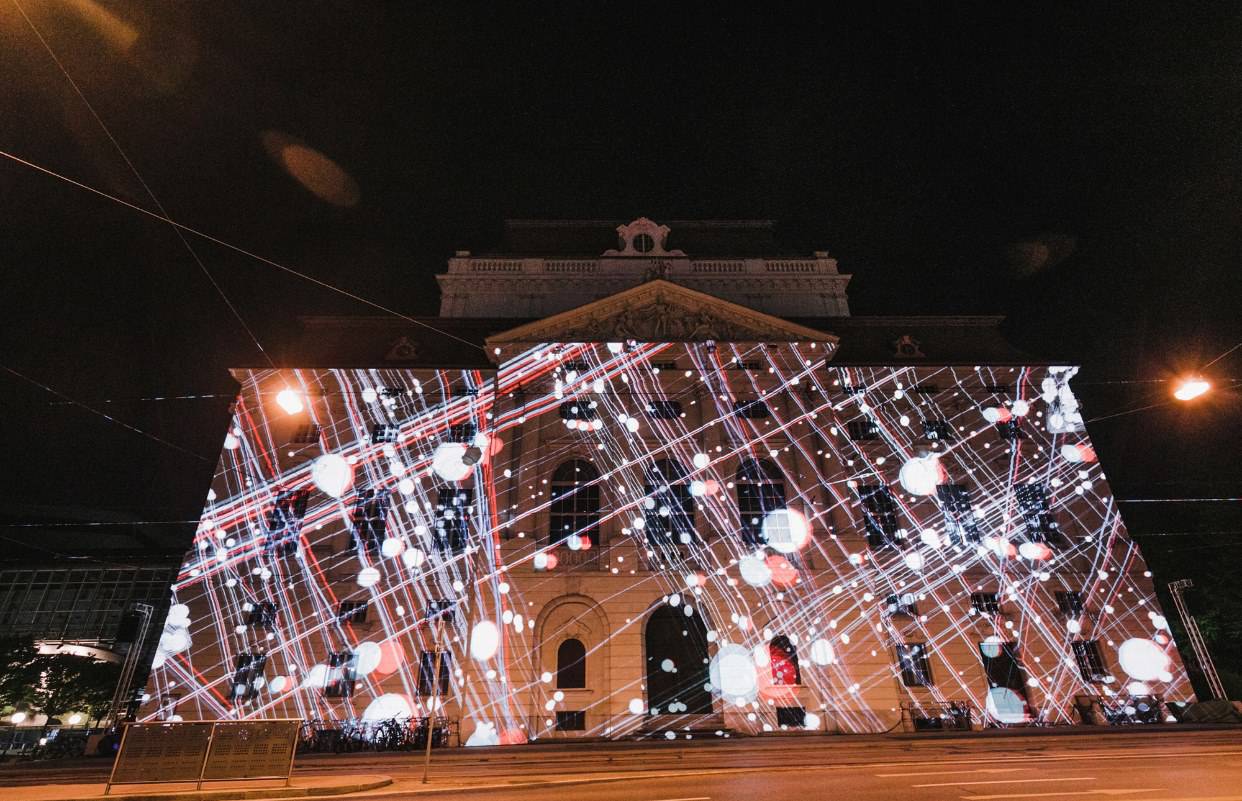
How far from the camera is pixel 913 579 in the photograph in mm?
22594

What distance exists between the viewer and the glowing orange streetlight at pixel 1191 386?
12.2 meters

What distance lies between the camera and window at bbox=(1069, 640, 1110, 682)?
21578 millimetres

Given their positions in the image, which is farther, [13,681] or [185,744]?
[13,681]

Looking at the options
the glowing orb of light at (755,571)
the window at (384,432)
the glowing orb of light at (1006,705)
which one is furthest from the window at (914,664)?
the window at (384,432)

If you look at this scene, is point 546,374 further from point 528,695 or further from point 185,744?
point 185,744

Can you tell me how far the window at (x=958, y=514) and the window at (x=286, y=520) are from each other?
25.9m

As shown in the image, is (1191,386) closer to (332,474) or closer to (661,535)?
(661,535)

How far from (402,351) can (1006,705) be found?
2730cm

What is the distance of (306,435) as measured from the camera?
2558 centimetres

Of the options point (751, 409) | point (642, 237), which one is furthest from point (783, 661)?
point (642, 237)

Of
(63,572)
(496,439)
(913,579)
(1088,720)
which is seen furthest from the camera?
(63,572)

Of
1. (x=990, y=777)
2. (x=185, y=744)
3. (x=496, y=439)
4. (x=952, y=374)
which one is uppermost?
(x=952, y=374)

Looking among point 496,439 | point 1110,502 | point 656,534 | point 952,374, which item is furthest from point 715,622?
point 1110,502

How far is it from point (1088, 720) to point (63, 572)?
62863 millimetres
